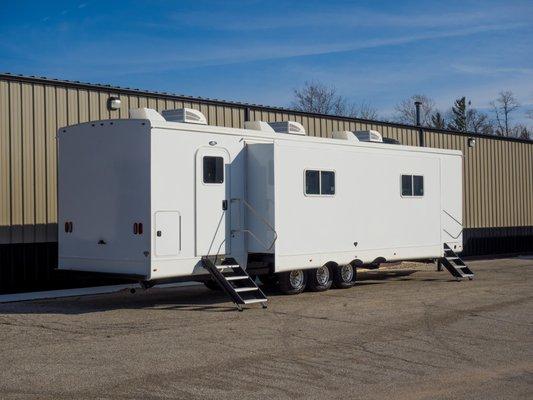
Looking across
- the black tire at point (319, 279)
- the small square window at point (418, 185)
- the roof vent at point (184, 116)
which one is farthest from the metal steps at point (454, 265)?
the roof vent at point (184, 116)

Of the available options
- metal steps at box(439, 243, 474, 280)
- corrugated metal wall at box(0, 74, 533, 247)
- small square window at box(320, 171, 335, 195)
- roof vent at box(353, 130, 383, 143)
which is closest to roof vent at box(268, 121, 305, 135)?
small square window at box(320, 171, 335, 195)

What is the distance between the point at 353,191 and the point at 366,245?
125cm

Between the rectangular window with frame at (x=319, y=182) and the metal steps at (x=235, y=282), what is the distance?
2255mm

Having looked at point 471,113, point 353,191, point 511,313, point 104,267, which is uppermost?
point 471,113

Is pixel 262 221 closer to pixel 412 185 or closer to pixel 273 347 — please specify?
pixel 273 347

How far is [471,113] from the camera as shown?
76812mm

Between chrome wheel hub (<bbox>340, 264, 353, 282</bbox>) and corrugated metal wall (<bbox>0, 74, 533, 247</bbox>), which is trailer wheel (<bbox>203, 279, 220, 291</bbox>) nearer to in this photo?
chrome wheel hub (<bbox>340, 264, 353, 282</bbox>)

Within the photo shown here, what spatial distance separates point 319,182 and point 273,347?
601 cm

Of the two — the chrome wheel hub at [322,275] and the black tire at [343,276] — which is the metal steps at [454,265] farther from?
the chrome wheel hub at [322,275]

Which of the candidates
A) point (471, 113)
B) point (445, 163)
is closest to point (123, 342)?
point (445, 163)

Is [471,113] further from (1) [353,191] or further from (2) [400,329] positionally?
(2) [400,329]

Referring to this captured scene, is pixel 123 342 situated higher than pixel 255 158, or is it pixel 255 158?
pixel 255 158

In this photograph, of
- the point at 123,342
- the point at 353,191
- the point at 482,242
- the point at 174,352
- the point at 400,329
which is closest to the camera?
the point at 174,352

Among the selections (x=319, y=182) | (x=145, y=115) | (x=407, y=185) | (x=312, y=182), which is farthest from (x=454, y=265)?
(x=145, y=115)
